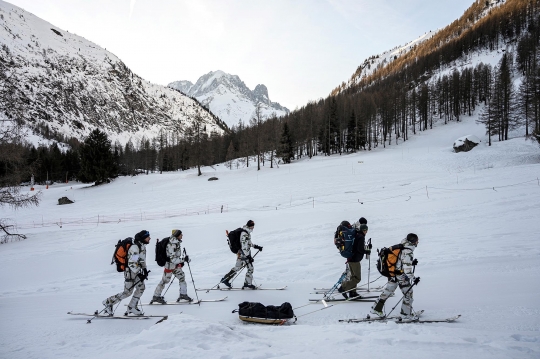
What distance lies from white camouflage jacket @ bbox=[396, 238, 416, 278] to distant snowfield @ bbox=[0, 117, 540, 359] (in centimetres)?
97

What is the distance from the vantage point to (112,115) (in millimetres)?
168875

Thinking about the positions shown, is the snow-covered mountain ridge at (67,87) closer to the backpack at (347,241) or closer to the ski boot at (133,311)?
the ski boot at (133,311)

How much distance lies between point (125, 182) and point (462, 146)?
53458 mm

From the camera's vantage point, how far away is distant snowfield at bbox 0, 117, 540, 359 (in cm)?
440

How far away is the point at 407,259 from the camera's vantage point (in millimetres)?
5523

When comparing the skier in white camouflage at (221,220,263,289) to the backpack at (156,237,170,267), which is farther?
the skier in white camouflage at (221,220,263,289)

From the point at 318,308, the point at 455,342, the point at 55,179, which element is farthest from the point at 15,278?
the point at 55,179

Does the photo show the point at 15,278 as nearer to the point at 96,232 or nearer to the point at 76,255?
the point at 76,255

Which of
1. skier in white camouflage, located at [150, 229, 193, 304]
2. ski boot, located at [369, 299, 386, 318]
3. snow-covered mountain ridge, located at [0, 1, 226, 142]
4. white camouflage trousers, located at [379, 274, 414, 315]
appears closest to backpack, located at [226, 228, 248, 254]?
skier in white camouflage, located at [150, 229, 193, 304]

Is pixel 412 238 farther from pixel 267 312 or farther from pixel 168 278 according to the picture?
pixel 168 278

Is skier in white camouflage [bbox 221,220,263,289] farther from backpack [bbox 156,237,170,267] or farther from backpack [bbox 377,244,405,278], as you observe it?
backpack [bbox 377,244,405,278]

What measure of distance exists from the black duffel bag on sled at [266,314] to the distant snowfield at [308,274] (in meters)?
0.19

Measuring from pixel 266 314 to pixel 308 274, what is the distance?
4031mm

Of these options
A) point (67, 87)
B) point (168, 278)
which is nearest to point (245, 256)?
point (168, 278)
